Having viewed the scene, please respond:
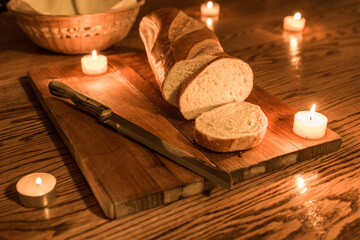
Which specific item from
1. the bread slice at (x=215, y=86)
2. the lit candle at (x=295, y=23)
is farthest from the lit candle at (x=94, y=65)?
the lit candle at (x=295, y=23)

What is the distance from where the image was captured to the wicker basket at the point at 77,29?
5.91 feet

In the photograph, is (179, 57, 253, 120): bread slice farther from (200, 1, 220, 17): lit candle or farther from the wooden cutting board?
(200, 1, 220, 17): lit candle

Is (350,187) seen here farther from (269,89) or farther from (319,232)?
(269,89)

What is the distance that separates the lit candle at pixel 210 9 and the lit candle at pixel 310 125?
1456 mm

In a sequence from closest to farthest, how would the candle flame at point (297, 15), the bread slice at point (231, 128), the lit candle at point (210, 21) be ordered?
the bread slice at point (231, 128)
the candle flame at point (297, 15)
the lit candle at point (210, 21)

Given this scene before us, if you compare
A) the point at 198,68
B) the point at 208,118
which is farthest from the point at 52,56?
the point at 208,118

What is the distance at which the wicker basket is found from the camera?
1803mm

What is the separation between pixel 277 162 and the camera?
1.22 m

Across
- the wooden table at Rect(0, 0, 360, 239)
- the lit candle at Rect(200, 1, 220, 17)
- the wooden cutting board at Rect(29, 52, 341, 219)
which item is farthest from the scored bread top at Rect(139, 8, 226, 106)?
the lit candle at Rect(200, 1, 220, 17)

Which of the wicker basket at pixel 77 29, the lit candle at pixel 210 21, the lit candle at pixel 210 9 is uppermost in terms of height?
the lit candle at pixel 210 9

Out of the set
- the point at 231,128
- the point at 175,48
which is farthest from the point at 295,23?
the point at 231,128

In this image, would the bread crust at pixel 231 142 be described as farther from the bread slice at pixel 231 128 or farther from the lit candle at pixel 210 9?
the lit candle at pixel 210 9

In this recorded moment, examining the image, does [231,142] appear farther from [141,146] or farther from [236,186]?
[141,146]

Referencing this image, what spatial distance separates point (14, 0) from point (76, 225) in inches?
49.6
